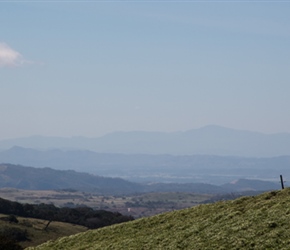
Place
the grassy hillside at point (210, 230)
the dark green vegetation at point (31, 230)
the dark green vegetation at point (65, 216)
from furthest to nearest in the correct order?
the dark green vegetation at point (65, 216), the dark green vegetation at point (31, 230), the grassy hillside at point (210, 230)

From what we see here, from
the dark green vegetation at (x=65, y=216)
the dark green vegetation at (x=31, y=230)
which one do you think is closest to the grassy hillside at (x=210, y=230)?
the dark green vegetation at (x=31, y=230)

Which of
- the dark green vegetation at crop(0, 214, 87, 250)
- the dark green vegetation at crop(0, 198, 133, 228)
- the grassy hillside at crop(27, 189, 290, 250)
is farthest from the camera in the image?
the dark green vegetation at crop(0, 198, 133, 228)

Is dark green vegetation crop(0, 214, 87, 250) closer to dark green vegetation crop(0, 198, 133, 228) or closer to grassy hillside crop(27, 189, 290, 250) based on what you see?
dark green vegetation crop(0, 198, 133, 228)

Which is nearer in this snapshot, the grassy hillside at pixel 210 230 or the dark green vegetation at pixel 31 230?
the grassy hillside at pixel 210 230

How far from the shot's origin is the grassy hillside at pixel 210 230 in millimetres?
32250

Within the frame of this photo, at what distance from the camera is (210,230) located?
36938 mm

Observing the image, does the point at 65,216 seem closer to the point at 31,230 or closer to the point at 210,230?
the point at 31,230

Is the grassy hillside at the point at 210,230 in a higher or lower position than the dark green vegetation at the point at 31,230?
higher

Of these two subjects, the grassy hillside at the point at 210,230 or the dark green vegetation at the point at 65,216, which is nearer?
the grassy hillside at the point at 210,230

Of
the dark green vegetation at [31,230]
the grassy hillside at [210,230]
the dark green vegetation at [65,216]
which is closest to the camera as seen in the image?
the grassy hillside at [210,230]

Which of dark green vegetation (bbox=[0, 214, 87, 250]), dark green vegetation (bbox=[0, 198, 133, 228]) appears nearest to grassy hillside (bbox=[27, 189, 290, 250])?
dark green vegetation (bbox=[0, 214, 87, 250])

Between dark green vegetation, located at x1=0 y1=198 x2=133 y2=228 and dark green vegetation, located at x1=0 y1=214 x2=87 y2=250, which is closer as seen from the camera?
dark green vegetation, located at x1=0 y1=214 x2=87 y2=250

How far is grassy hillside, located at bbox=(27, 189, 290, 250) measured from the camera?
32.2 metres

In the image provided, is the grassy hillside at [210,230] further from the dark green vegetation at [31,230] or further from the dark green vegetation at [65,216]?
the dark green vegetation at [65,216]
